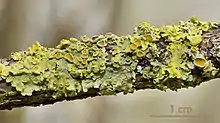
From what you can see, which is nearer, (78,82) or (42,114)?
(78,82)

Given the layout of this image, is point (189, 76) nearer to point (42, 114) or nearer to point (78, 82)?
point (78, 82)

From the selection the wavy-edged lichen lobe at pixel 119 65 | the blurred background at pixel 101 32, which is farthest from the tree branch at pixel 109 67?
the blurred background at pixel 101 32

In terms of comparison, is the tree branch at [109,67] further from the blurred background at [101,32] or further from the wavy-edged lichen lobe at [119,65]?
the blurred background at [101,32]

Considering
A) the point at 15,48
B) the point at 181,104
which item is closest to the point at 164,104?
the point at 181,104

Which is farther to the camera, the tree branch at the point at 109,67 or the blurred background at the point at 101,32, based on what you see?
the blurred background at the point at 101,32

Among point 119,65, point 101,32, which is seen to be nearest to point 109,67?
point 119,65

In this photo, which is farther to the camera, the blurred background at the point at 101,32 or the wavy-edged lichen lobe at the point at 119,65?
the blurred background at the point at 101,32

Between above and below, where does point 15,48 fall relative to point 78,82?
above

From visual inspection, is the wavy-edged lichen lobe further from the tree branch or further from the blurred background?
the blurred background
